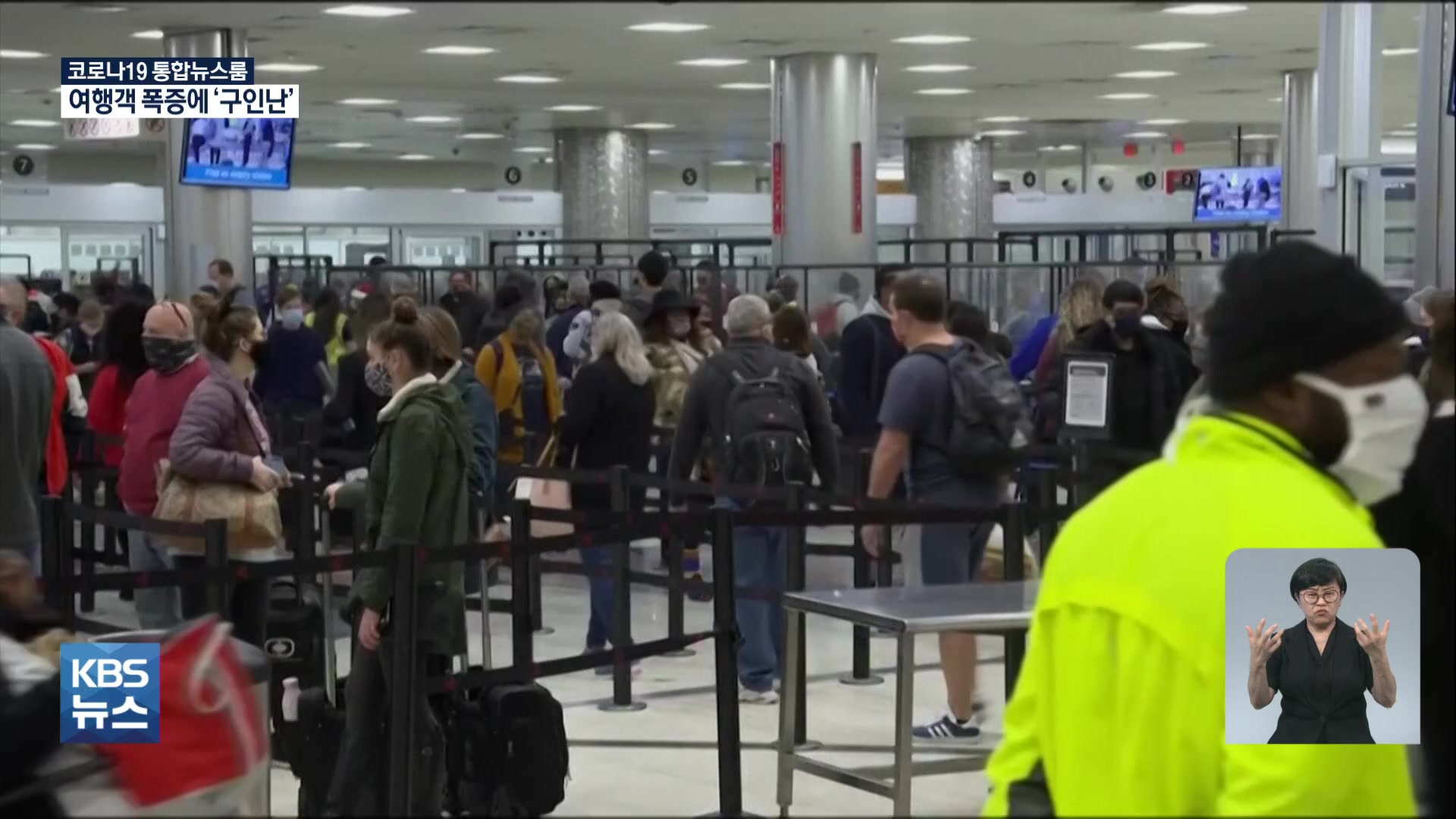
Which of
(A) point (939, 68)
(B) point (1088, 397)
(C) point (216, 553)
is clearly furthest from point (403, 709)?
(A) point (939, 68)

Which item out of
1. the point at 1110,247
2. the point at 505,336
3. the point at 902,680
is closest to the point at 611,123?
the point at 1110,247

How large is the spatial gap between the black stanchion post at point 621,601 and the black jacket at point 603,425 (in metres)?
0.68

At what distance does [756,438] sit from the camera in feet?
25.8

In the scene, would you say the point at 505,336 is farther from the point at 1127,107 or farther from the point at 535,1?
the point at 1127,107

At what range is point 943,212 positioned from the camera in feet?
99.3

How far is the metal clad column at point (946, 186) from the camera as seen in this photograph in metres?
30.0

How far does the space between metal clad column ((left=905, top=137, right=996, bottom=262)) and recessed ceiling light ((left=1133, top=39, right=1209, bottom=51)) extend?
1164 cm

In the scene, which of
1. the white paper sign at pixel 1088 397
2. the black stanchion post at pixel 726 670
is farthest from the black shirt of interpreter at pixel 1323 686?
the black stanchion post at pixel 726 670

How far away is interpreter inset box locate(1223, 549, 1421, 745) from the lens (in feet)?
6.41

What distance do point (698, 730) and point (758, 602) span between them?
2.23 ft

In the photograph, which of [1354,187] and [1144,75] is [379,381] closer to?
[1354,187]

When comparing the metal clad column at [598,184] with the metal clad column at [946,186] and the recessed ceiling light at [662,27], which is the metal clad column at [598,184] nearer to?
the metal clad column at [946,186]

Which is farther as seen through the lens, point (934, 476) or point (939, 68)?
point (939, 68)

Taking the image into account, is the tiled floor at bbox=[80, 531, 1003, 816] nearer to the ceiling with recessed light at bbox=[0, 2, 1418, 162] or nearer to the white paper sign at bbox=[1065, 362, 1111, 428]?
the white paper sign at bbox=[1065, 362, 1111, 428]
